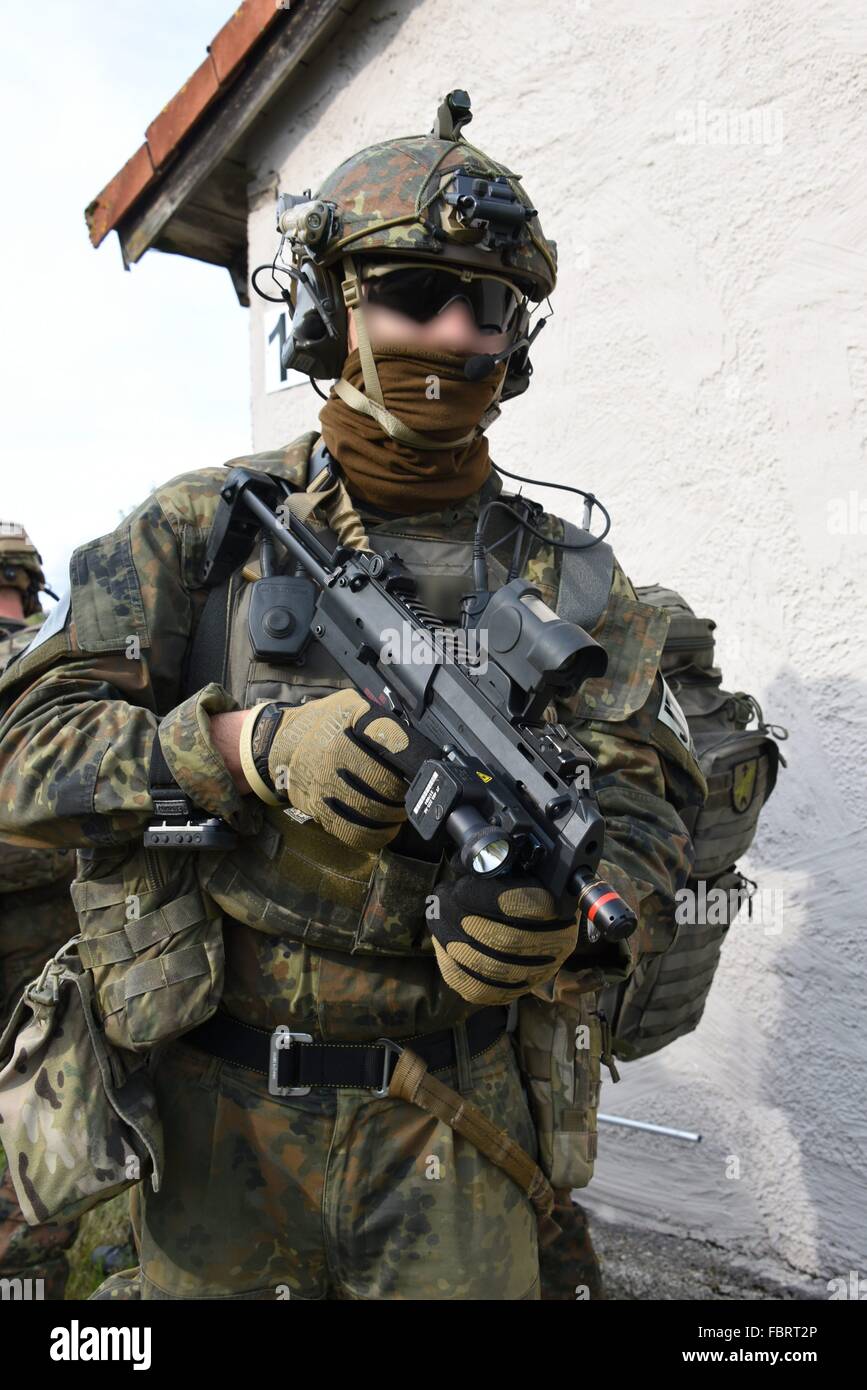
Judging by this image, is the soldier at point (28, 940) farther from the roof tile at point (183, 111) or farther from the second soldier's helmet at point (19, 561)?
the roof tile at point (183, 111)

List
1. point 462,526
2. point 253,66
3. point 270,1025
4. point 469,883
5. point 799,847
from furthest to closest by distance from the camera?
point 253,66, point 799,847, point 462,526, point 270,1025, point 469,883

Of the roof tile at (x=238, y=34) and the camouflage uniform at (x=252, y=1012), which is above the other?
the roof tile at (x=238, y=34)

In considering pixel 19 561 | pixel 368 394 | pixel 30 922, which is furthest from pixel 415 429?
pixel 19 561

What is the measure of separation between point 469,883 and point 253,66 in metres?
4.25

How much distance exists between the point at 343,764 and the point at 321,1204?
756 mm

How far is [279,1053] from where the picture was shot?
1.86 metres

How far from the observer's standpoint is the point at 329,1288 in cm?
191

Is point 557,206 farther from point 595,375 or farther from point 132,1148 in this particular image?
point 132,1148

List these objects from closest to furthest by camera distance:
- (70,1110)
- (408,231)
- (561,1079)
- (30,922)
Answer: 1. (70,1110)
2. (408,231)
3. (561,1079)
4. (30,922)

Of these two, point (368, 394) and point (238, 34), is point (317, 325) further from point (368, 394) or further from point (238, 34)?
point (238, 34)

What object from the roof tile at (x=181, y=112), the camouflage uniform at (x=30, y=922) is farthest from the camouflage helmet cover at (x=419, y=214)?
the roof tile at (x=181, y=112)

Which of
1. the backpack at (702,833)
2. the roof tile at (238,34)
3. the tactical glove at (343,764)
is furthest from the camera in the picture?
the roof tile at (238,34)

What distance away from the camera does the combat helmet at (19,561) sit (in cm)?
451

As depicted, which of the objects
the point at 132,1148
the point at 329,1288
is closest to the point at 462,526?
the point at 132,1148
